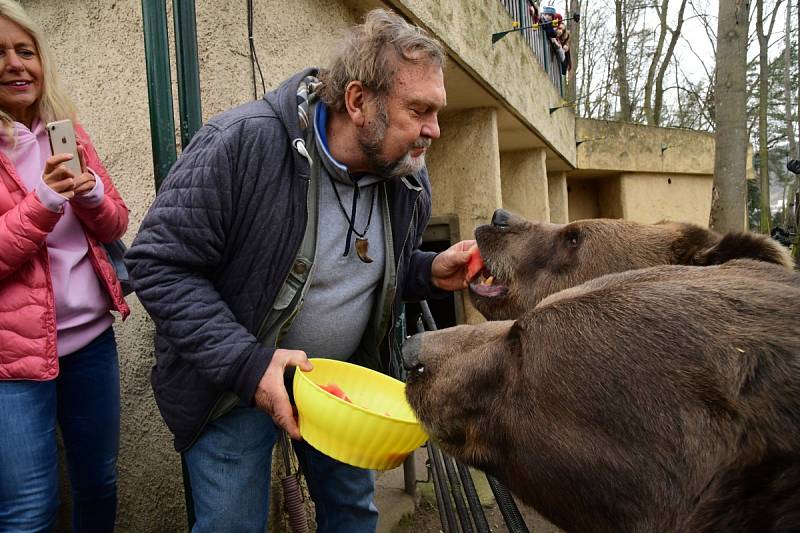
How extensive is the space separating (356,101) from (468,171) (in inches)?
209

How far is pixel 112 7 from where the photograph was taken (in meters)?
3.11

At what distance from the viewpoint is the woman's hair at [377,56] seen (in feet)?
6.74

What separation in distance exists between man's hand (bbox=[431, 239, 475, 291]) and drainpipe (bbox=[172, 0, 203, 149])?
1.17 meters

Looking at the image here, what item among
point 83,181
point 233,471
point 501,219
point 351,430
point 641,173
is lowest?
point 233,471

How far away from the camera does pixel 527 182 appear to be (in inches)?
417

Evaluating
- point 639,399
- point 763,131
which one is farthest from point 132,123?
point 763,131

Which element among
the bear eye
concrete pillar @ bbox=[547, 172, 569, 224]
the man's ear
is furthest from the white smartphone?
concrete pillar @ bbox=[547, 172, 569, 224]

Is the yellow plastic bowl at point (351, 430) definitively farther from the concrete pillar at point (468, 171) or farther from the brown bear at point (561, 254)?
the concrete pillar at point (468, 171)

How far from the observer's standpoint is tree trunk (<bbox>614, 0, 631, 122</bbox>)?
79.1 ft

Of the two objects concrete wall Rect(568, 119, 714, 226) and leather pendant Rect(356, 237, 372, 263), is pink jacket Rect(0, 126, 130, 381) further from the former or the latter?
concrete wall Rect(568, 119, 714, 226)

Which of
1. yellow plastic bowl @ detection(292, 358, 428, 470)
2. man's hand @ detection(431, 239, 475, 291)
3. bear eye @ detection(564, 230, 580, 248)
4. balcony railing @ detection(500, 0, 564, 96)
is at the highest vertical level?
balcony railing @ detection(500, 0, 564, 96)

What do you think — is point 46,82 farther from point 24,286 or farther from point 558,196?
point 558,196

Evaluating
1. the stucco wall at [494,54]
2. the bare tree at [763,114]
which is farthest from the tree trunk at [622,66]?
the stucco wall at [494,54]

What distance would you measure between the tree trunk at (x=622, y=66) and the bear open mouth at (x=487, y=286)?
23281 millimetres
